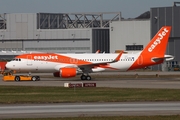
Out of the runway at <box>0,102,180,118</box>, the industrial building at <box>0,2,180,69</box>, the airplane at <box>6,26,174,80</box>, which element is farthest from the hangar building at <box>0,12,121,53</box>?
the runway at <box>0,102,180,118</box>

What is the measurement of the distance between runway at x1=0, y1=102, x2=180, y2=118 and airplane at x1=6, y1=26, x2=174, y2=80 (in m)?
29.8

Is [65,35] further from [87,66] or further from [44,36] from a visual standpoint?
[87,66]

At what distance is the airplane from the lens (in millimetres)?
61094

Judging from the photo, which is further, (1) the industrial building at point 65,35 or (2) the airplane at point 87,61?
(1) the industrial building at point 65,35

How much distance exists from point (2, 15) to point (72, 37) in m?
21.8

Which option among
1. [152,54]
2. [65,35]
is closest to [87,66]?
[152,54]

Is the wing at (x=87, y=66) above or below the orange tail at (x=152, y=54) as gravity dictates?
below

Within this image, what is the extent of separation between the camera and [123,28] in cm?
11050

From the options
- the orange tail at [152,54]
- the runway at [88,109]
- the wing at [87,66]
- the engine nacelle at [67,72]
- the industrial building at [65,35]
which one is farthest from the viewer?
the industrial building at [65,35]

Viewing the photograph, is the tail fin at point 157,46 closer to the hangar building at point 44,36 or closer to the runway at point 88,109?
the runway at point 88,109

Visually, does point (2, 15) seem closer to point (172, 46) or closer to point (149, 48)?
point (172, 46)

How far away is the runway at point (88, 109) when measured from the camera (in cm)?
2562

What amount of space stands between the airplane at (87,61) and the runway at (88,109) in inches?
1172

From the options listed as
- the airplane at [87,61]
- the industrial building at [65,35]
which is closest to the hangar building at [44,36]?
the industrial building at [65,35]
